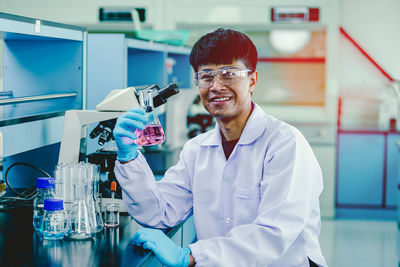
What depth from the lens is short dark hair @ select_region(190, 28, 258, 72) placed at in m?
1.72

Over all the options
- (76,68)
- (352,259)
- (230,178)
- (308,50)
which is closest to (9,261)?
(230,178)

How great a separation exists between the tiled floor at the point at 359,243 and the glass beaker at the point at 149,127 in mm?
2440

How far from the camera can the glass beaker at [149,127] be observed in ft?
6.01

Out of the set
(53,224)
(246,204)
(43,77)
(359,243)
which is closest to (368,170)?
(359,243)

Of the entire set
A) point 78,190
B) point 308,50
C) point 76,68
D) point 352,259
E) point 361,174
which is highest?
point 308,50

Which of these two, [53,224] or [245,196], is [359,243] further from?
[53,224]

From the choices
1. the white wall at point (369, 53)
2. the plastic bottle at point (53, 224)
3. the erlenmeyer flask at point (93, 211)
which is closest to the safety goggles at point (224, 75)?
the erlenmeyer flask at point (93, 211)

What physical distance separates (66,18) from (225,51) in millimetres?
4104

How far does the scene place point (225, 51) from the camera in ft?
5.65

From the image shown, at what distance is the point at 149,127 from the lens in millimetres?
1833

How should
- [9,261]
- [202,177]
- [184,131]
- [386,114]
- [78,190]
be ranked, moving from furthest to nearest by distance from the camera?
[386,114] → [184,131] → [202,177] → [78,190] → [9,261]

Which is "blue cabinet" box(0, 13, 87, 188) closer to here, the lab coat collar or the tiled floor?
the lab coat collar

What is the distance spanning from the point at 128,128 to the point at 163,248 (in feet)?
1.28

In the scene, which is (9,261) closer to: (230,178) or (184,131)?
(230,178)
